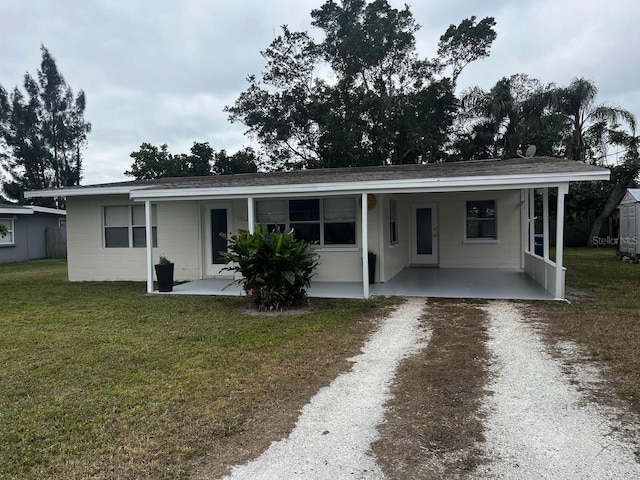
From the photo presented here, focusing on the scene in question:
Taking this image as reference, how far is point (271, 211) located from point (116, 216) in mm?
4257

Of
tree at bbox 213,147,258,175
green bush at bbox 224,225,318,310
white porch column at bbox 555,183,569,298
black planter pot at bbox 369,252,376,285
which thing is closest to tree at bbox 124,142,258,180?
tree at bbox 213,147,258,175

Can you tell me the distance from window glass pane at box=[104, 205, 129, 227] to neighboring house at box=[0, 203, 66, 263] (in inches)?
389

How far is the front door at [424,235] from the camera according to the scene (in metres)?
13.5

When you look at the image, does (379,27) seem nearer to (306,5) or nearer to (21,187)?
(306,5)

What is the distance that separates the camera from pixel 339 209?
1080cm

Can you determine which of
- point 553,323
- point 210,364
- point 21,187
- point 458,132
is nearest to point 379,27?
point 458,132

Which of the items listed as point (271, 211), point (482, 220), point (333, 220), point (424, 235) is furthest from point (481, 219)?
point (271, 211)

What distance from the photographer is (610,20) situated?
1316cm

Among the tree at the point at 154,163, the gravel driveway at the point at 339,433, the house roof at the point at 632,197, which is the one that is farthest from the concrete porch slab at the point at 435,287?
the tree at the point at 154,163

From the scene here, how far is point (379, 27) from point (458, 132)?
6480 mm

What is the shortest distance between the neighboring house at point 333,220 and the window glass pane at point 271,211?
0.9 inches

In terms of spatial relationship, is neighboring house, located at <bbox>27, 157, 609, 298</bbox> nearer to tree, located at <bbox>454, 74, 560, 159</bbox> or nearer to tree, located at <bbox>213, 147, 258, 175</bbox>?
tree, located at <bbox>454, 74, 560, 159</bbox>

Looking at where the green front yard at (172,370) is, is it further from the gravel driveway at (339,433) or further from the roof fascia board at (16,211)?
the roof fascia board at (16,211)

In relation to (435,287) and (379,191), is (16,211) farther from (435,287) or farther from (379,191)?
(435,287)
